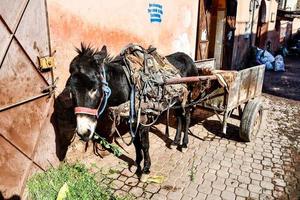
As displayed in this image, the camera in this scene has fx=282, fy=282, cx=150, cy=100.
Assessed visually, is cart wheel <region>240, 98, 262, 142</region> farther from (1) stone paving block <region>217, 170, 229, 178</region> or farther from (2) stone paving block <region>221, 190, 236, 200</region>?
(2) stone paving block <region>221, 190, 236, 200</region>

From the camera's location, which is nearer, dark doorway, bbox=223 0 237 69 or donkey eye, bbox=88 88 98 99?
donkey eye, bbox=88 88 98 99

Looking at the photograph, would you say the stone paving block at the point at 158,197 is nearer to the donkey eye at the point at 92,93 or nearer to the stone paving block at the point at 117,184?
the stone paving block at the point at 117,184

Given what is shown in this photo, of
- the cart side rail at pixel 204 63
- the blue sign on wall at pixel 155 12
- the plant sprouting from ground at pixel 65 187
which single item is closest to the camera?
the plant sprouting from ground at pixel 65 187

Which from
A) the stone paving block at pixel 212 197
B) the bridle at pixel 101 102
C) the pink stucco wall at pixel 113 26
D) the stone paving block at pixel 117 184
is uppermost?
the pink stucco wall at pixel 113 26

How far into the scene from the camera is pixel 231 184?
4207 millimetres

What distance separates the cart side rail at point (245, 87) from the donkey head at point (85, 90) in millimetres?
2550

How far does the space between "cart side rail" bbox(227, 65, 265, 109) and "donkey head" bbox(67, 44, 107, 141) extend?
255 centimetres

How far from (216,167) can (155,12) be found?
3323 mm

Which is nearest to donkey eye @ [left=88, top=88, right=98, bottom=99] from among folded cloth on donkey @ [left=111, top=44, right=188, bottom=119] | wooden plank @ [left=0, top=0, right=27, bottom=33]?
folded cloth on donkey @ [left=111, top=44, right=188, bottom=119]

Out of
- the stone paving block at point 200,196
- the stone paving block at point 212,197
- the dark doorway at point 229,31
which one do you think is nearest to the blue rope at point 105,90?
the stone paving block at point 200,196

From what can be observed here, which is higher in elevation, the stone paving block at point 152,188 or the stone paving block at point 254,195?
the stone paving block at point 152,188

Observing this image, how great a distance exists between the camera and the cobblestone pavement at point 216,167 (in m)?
4.04

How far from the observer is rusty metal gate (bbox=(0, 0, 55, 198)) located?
3.20m

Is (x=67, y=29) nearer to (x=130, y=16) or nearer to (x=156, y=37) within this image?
(x=130, y=16)
